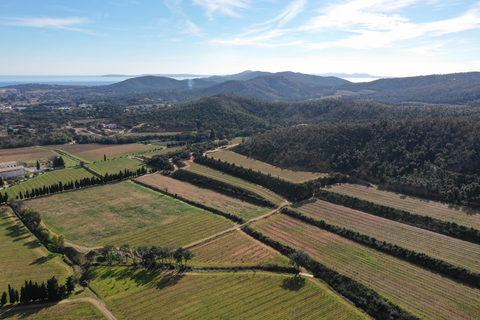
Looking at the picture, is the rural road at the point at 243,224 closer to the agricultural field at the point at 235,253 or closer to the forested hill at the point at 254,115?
the agricultural field at the point at 235,253

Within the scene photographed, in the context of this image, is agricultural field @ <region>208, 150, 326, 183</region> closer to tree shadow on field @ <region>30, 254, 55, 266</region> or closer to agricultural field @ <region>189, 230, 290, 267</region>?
agricultural field @ <region>189, 230, 290, 267</region>

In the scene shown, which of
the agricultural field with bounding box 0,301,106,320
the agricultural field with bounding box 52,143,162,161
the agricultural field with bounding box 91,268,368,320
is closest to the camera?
the agricultural field with bounding box 0,301,106,320

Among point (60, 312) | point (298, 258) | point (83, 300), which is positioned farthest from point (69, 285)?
point (298, 258)

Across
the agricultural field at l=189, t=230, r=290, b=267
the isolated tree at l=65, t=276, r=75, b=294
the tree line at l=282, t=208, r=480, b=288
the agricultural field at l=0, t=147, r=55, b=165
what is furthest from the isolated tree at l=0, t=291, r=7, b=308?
the agricultural field at l=0, t=147, r=55, b=165

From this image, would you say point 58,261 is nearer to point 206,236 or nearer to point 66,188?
point 206,236

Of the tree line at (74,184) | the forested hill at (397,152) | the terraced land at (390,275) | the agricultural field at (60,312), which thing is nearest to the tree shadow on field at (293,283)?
the terraced land at (390,275)

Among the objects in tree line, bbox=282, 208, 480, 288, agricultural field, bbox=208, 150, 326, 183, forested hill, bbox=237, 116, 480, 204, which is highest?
forested hill, bbox=237, 116, 480, 204

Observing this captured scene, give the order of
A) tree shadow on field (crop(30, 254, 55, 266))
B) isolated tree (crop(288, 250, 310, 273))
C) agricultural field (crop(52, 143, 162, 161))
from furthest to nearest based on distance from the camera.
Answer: agricultural field (crop(52, 143, 162, 161)), tree shadow on field (crop(30, 254, 55, 266)), isolated tree (crop(288, 250, 310, 273))

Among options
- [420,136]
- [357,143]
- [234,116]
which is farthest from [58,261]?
[234,116]
